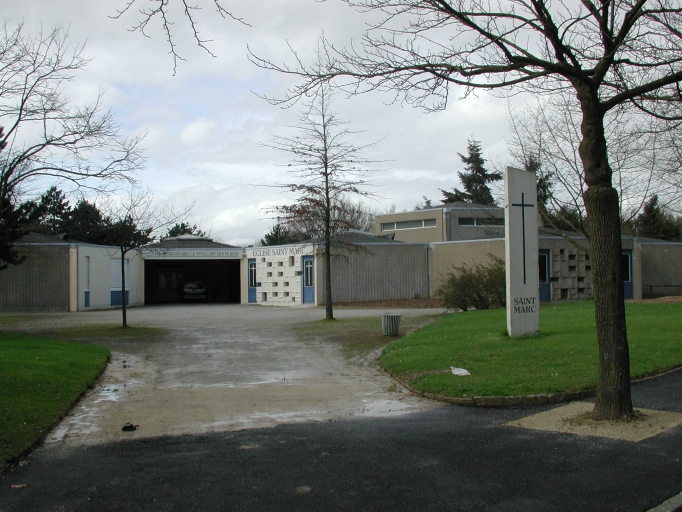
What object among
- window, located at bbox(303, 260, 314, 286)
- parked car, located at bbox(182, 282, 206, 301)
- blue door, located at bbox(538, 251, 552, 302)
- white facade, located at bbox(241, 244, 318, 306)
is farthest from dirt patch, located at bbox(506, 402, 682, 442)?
parked car, located at bbox(182, 282, 206, 301)

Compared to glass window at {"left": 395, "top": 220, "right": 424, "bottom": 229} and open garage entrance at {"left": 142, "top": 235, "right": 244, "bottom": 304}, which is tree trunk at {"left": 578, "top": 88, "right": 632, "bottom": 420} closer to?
open garage entrance at {"left": 142, "top": 235, "right": 244, "bottom": 304}

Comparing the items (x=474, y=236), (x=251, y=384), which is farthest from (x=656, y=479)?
(x=474, y=236)

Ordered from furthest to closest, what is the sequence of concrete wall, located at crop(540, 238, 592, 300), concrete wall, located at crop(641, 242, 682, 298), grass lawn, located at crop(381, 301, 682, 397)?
1. concrete wall, located at crop(641, 242, 682, 298)
2. concrete wall, located at crop(540, 238, 592, 300)
3. grass lawn, located at crop(381, 301, 682, 397)

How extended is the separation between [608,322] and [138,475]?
5.31 meters

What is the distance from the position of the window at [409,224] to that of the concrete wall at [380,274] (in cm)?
1386

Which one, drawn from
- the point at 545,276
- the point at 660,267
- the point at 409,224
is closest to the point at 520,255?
the point at 545,276

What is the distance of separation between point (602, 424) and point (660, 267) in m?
34.4

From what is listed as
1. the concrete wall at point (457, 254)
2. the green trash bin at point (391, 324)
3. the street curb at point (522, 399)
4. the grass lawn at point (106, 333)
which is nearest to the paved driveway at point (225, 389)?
the street curb at point (522, 399)

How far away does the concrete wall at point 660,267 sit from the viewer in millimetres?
38281

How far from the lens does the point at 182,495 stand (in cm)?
555

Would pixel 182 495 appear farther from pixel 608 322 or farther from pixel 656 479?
pixel 608 322

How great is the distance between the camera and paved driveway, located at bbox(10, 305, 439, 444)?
28.6 feet

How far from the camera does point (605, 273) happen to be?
7.86 metres

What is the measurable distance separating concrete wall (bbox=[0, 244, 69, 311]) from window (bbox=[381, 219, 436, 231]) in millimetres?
26197
